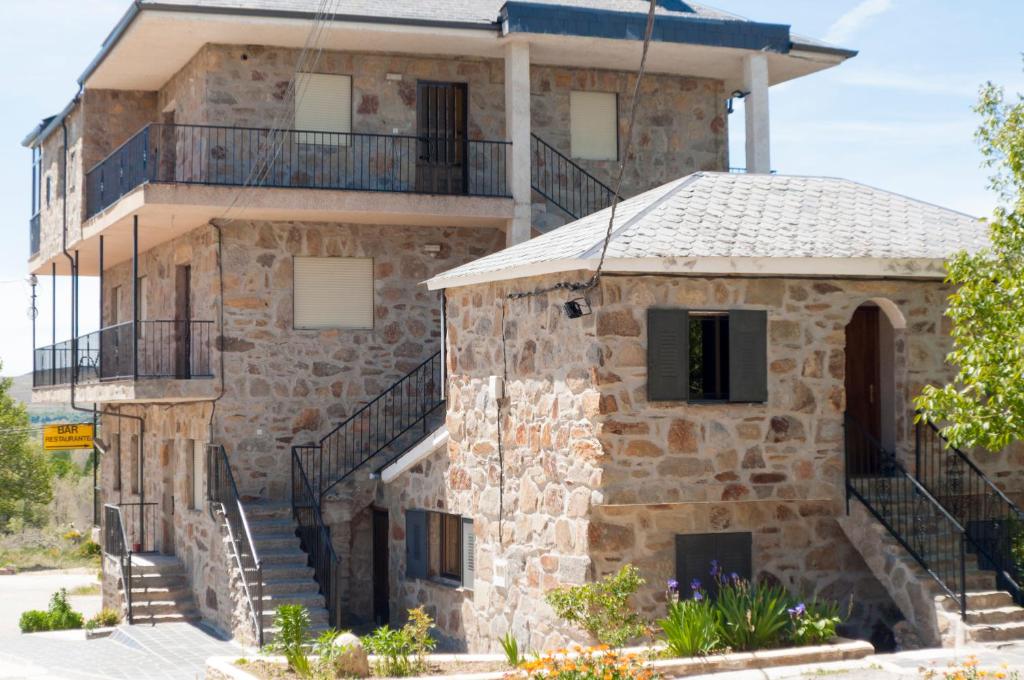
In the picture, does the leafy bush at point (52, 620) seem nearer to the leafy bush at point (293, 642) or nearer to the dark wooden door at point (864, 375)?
the leafy bush at point (293, 642)

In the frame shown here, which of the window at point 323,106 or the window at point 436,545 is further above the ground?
the window at point 323,106

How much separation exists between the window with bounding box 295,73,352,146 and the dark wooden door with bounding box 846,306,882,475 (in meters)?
9.29

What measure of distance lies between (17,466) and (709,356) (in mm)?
34865

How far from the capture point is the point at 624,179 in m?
24.1

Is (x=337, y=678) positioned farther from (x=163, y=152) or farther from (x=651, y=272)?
(x=163, y=152)

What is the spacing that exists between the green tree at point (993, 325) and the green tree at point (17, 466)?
37.2m

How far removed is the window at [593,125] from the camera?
23.8 m

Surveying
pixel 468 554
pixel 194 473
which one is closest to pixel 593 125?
pixel 468 554

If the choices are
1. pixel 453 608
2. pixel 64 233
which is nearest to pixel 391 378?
pixel 453 608

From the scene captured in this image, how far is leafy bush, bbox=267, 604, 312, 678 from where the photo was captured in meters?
14.0

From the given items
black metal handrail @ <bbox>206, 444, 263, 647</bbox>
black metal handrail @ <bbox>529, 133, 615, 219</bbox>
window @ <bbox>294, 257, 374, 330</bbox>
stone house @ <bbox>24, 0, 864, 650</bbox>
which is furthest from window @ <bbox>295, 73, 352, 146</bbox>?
black metal handrail @ <bbox>206, 444, 263, 647</bbox>

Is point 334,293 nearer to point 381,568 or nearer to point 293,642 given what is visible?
point 381,568

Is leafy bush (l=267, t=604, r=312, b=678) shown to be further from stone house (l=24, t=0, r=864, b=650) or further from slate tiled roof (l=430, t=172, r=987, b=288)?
slate tiled roof (l=430, t=172, r=987, b=288)

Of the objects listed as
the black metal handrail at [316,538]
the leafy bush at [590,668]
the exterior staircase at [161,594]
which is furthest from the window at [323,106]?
the leafy bush at [590,668]
